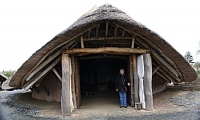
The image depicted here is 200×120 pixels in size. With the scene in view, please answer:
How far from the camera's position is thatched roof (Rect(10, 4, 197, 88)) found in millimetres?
5996

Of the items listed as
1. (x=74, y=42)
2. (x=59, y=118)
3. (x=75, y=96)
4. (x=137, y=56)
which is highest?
(x=74, y=42)

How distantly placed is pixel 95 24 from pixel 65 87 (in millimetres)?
2177

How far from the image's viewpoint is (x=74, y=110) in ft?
22.2

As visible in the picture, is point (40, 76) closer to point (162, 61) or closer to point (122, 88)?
point (122, 88)

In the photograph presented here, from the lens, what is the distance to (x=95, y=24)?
6113 mm

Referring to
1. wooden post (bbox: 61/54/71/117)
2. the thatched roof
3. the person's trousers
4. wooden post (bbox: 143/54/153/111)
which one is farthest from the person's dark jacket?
wooden post (bbox: 61/54/71/117)

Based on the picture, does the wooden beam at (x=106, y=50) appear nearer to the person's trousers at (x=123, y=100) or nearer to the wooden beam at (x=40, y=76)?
the wooden beam at (x=40, y=76)

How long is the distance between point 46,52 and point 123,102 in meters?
3.10

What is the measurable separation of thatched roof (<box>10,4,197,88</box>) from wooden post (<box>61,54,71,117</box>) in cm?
47

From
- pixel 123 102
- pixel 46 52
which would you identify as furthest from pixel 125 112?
pixel 46 52

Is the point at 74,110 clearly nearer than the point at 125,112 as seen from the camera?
No

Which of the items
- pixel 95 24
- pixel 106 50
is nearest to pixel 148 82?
pixel 106 50

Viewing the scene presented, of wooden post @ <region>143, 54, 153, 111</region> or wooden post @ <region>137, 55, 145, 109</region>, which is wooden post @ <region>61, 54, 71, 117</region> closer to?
wooden post @ <region>137, 55, 145, 109</region>

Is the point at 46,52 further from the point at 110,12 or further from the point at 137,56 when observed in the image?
the point at 137,56
